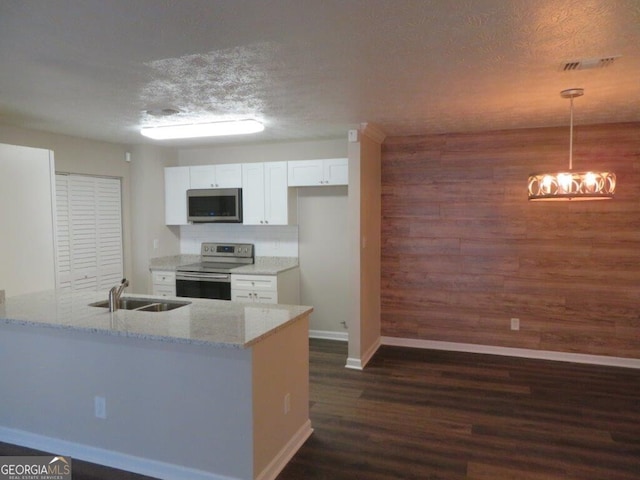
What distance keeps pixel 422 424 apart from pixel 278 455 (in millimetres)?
1142

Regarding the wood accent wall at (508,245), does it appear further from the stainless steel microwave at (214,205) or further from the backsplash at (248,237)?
the stainless steel microwave at (214,205)

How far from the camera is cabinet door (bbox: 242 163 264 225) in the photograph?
522 centimetres

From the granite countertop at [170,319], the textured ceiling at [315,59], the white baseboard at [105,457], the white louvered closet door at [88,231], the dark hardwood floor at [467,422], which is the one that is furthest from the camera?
the white louvered closet door at [88,231]

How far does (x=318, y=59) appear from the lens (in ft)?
7.90

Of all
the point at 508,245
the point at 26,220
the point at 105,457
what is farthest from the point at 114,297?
the point at 508,245

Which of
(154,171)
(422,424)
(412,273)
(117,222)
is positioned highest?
(154,171)

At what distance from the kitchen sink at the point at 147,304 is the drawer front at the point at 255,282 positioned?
167cm

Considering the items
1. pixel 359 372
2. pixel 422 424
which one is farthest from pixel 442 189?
pixel 422 424

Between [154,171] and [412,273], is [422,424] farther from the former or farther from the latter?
[154,171]

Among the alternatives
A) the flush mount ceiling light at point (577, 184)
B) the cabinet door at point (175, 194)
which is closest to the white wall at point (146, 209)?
the cabinet door at point (175, 194)

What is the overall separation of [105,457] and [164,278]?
2834 millimetres

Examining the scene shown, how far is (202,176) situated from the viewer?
5.48 metres

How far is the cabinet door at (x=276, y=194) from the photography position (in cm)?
512

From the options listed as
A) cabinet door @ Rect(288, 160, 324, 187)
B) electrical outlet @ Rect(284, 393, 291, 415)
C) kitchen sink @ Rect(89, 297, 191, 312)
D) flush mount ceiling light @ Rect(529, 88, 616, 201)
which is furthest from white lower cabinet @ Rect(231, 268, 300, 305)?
flush mount ceiling light @ Rect(529, 88, 616, 201)
